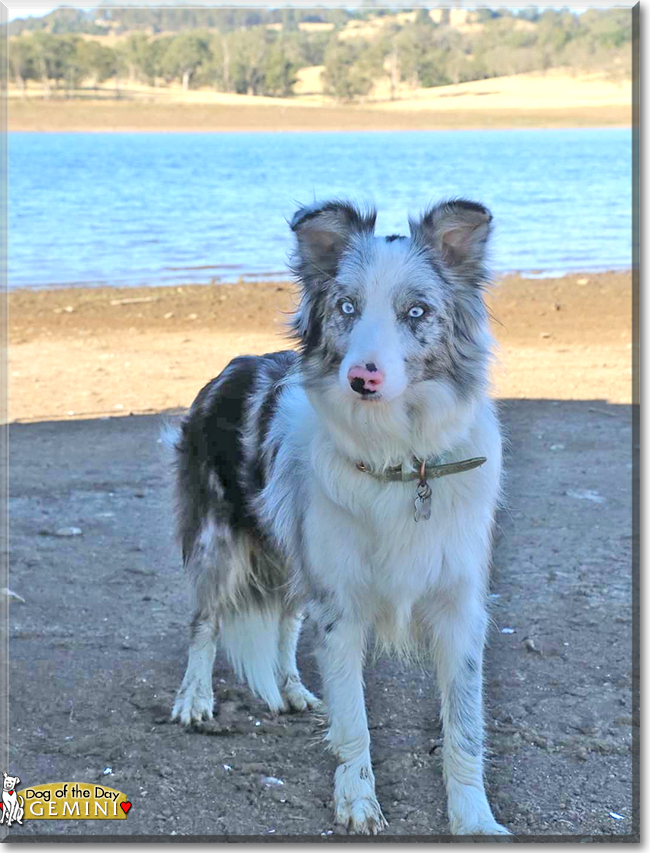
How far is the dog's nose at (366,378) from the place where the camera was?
3.23 metres

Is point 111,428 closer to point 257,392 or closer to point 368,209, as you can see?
point 257,392

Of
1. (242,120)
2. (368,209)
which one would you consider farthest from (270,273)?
(242,120)

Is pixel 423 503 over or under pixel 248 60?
under

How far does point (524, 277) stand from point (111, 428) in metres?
10.3

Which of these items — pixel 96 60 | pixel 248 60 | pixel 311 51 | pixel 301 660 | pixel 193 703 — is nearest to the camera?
pixel 193 703

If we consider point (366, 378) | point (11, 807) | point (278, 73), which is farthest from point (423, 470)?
point (278, 73)

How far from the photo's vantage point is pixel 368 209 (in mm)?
3812

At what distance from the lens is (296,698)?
461 cm

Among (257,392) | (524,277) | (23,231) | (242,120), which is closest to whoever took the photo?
(257,392)

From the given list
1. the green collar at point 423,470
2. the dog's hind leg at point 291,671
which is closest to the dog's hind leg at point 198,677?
the dog's hind leg at point 291,671

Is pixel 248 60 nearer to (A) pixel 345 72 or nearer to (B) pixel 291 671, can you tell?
(A) pixel 345 72

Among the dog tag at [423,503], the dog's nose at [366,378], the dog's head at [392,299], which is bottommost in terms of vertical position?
the dog tag at [423,503]

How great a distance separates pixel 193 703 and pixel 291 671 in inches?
19.3

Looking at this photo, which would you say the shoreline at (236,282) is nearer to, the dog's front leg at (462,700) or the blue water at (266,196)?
the blue water at (266,196)
